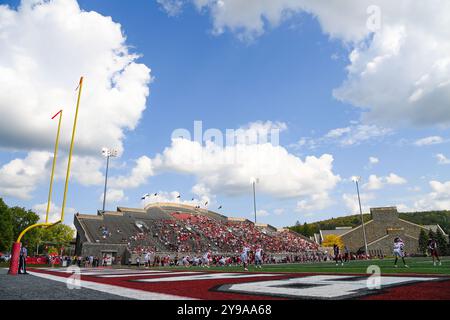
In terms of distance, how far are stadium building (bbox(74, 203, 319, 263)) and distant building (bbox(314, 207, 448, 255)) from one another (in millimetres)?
10336

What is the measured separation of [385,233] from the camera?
61.4 metres

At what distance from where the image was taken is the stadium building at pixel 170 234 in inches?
1561

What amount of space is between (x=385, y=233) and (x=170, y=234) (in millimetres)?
38931

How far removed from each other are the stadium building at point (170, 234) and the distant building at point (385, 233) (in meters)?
10.3

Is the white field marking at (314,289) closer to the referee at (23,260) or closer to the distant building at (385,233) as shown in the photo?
the referee at (23,260)

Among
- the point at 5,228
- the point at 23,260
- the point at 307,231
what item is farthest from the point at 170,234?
the point at 307,231

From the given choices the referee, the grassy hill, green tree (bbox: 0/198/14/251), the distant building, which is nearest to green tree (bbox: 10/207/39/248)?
green tree (bbox: 0/198/14/251)

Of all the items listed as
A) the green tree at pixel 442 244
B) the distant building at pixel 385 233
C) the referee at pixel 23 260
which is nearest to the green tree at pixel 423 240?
the green tree at pixel 442 244

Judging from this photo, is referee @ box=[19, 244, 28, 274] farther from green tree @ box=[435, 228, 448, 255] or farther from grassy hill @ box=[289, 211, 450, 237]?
grassy hill @ box=[289, 211, 450, 237]

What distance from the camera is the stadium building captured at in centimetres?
3966

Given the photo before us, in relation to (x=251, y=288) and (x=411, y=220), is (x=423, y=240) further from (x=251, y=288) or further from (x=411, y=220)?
(x=411, y=220)

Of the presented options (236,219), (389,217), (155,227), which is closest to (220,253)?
(155,227)
